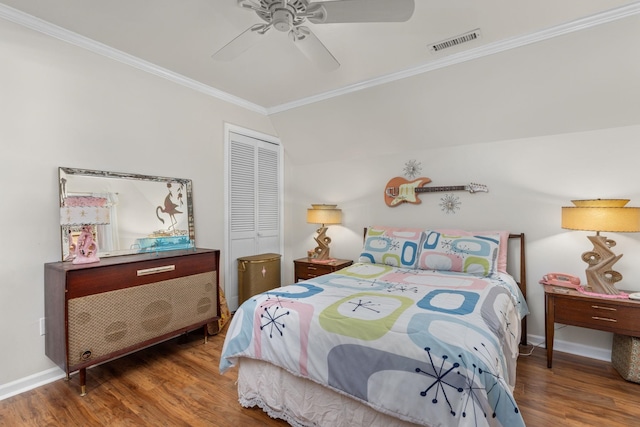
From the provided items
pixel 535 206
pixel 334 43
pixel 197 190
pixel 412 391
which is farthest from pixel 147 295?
pixel 535 206

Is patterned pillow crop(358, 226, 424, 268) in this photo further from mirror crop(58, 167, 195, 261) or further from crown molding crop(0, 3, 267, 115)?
crown molding crop(0, 3, 267, 115)

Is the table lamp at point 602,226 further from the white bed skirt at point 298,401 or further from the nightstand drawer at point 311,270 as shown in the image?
the nightstand drawer at point 311,270

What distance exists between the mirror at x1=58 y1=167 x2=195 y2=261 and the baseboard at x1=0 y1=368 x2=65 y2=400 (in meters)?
0.85

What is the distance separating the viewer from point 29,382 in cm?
220

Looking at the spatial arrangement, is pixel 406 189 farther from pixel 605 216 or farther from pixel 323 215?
pixel 605 216

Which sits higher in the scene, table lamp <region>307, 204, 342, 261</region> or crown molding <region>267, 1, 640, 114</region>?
crown molding <region>267, 1, 640, 114</region>

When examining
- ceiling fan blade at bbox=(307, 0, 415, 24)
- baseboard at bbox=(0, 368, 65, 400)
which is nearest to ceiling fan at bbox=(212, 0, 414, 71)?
ceiling fan blade at bbox=(307, 0, 415, 24)

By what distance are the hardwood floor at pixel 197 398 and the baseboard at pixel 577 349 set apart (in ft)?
0.24

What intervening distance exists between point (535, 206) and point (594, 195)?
430mm

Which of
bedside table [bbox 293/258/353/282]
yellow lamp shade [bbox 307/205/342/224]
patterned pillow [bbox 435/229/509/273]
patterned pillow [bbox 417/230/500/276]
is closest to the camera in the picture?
Answer: patterned pillow [bbox 417/230/500/276]

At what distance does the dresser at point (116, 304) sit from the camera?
206cm

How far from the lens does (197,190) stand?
3346 mm

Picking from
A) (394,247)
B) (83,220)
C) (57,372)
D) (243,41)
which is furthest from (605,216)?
(57,372)

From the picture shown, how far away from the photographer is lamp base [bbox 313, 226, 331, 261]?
399 centimetres
